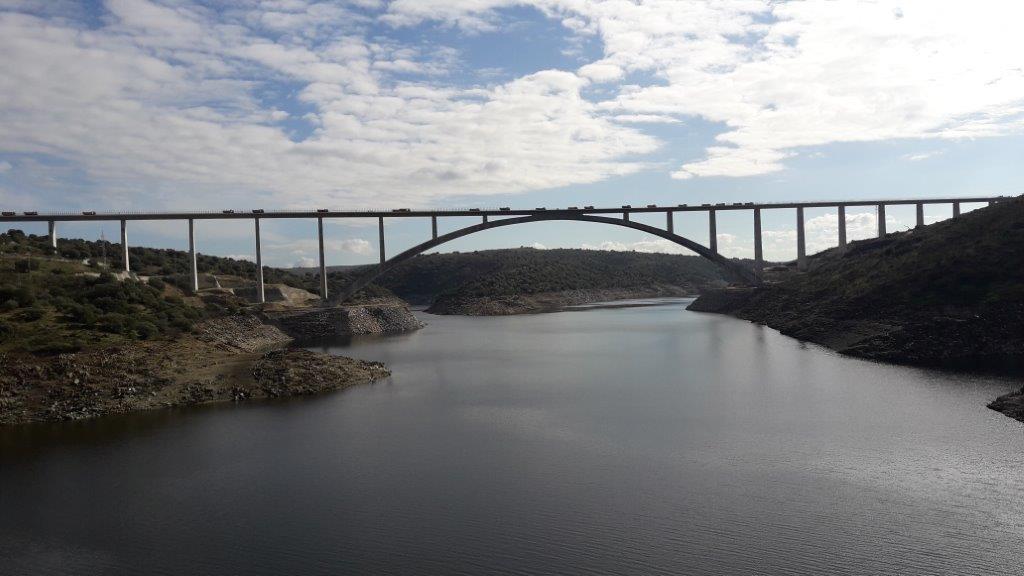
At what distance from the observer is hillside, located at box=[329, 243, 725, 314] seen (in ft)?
272

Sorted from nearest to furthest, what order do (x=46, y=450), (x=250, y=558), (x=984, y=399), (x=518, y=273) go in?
1. (x=250, y=558)
2. (x=46, y=450)
3. (x=984, y=399)
4. (x=518, y=273)

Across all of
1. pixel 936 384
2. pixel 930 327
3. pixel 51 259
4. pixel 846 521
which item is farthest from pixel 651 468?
pixel 51 259

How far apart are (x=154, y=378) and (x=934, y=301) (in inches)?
1331

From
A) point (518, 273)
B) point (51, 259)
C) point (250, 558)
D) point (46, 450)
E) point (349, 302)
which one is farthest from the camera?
point (518, 273)

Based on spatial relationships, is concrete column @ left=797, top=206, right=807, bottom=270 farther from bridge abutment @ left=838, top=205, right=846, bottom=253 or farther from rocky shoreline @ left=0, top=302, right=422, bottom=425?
rocky shoreline @ left=0, top=302, right=422, bottom=425

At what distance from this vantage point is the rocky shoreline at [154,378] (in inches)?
750

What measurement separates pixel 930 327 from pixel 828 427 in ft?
54.5

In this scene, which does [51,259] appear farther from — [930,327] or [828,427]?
[930,327]

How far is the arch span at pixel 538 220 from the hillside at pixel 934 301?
Result: 1508 cm

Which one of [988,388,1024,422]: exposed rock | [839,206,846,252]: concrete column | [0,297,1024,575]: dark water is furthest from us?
[839,206,846,252]: concrete column

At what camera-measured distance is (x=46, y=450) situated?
15.4 meters

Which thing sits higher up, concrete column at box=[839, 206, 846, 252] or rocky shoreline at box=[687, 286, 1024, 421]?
concrete column at box=[839, 206, 846, 252]

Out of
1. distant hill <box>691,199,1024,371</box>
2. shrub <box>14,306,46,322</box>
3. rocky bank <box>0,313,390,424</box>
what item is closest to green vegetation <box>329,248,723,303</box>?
distant hill <box>691,199,1024,371</box>

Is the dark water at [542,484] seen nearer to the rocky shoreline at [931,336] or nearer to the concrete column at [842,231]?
the rocky shoreline at [931,336]
